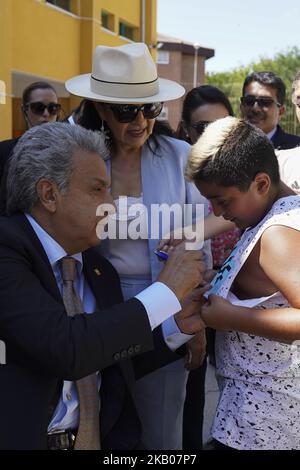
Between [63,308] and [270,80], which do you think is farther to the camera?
[270,80]

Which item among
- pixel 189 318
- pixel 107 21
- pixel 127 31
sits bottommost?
pixel 127 31

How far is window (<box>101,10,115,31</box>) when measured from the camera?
20.0 m

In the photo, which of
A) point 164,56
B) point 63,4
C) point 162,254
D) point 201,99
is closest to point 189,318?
point 162,254

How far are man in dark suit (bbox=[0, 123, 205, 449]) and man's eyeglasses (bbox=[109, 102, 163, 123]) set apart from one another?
0.63 meters

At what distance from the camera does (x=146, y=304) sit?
1964 millimetres

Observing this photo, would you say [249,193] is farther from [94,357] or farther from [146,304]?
[94,357]

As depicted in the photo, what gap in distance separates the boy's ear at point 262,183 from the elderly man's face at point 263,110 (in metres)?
3.10

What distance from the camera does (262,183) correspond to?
6.72 ft

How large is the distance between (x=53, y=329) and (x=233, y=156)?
29.7 inches

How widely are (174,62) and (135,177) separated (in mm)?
40404

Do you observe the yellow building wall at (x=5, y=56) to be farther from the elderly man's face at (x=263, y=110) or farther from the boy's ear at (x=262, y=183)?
the boy's ear at (x=262, y=183)

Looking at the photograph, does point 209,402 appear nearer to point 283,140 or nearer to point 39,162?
point 283,140

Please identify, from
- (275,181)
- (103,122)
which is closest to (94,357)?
(275,181)

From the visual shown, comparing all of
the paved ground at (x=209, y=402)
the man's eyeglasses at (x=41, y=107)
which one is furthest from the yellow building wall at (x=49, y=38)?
the paved ground at (x=209, y=402)
